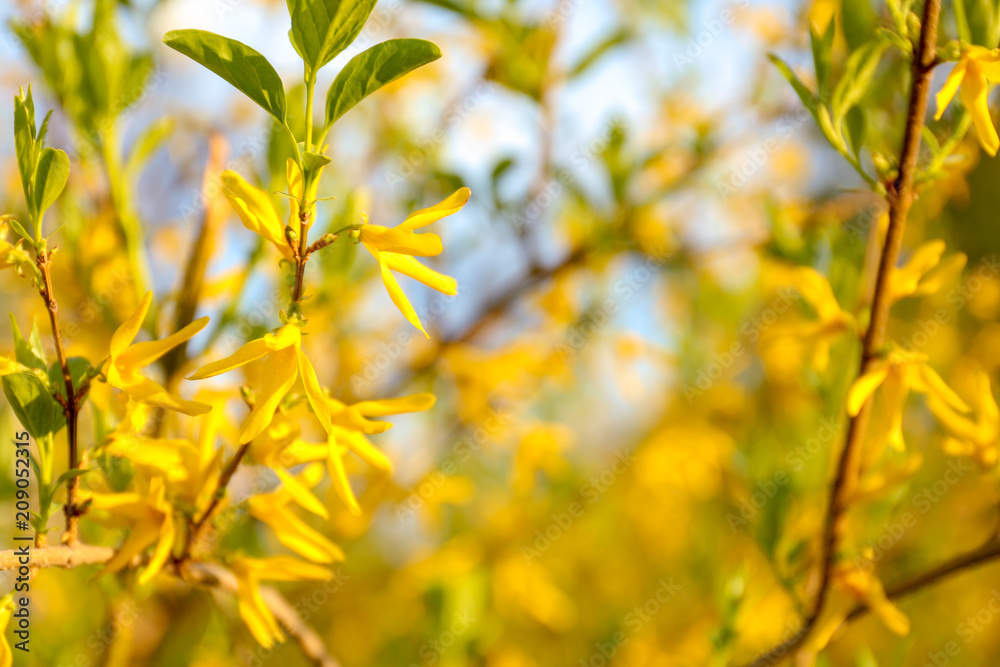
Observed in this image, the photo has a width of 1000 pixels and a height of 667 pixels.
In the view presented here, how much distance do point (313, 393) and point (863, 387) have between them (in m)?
0.57

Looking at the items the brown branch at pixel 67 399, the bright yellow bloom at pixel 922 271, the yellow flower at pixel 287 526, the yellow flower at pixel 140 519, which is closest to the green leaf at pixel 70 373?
the brown branch at pixel 67 399

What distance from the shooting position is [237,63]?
0.55 m

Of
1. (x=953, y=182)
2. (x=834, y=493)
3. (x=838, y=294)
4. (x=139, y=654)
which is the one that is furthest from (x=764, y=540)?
(x=139, y=654)

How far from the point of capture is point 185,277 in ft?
3.78

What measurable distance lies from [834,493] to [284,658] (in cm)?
213

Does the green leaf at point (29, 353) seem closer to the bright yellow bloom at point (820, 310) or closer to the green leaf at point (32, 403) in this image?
the green leaf at point (32, 403)

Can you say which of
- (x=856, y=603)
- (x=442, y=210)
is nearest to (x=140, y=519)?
(x=442, y=210)

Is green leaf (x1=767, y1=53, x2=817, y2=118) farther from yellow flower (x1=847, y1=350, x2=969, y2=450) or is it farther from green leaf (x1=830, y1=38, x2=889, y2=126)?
yellow flower (x1=847, y1=350, x2=969, y2=450)

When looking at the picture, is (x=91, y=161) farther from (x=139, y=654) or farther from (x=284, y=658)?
(x=284, y=658)

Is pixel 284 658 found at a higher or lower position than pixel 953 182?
lower

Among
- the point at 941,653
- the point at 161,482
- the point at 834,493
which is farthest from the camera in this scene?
the point at 941,653

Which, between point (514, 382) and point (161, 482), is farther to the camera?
point (514, 382)

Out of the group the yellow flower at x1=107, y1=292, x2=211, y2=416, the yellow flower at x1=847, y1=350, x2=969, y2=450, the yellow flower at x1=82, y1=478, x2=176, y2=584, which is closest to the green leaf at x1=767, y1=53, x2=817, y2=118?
the yellow flower at x1=847, y1=350, x2=969, y2=450

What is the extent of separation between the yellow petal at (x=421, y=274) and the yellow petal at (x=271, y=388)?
0.36 ft
